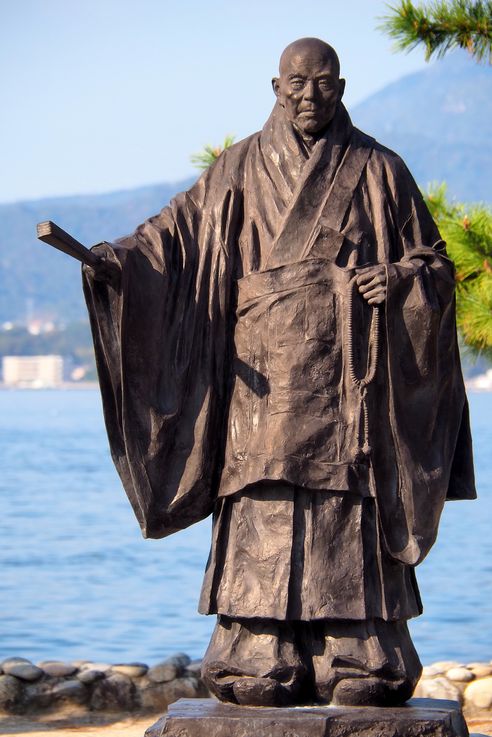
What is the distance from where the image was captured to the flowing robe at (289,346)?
5.77 metres

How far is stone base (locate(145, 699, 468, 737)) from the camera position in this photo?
547 centimetres

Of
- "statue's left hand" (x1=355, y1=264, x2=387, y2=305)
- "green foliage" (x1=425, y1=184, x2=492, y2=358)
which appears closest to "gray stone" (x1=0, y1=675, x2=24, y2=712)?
"green foliage" (x1=425, y1=184, x2=492, y2=358)

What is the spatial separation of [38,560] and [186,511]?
13.4 metres

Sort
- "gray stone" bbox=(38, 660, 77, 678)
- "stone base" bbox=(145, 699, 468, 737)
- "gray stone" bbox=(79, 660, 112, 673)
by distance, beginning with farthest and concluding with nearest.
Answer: "gray stone" bbox=(79, 660, 112, 673)
"gray stone" bbox=(38, 660, 77, 678)
"stone base" bbox=(145, 699, 468, 737)

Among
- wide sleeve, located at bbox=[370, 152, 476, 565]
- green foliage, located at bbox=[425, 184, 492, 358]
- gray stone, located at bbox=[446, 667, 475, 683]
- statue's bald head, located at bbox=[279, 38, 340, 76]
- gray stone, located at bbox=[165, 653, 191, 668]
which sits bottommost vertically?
gray stone, located at bbox=[446, 667, 475, 683]

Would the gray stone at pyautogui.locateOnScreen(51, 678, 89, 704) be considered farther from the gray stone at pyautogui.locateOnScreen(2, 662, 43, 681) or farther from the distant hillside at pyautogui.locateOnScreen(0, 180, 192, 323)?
the distant hillside at pyautogui.locateOnScreen(0, 180, 192, 323)

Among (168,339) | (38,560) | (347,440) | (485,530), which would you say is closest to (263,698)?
(347,440)

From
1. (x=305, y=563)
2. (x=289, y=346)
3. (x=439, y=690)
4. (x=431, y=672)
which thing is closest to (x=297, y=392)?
(x=289, y=346)

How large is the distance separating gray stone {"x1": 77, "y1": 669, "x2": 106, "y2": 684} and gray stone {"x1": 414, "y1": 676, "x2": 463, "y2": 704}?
1.75 metres

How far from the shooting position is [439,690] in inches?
352

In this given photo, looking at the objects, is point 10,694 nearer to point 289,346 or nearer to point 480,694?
point 480,694

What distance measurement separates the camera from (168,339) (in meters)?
5.93

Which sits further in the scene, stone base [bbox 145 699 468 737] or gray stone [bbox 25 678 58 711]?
gray stone [bbox 25 678 58 711]

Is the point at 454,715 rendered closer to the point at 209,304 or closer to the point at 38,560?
the point at 209,304
